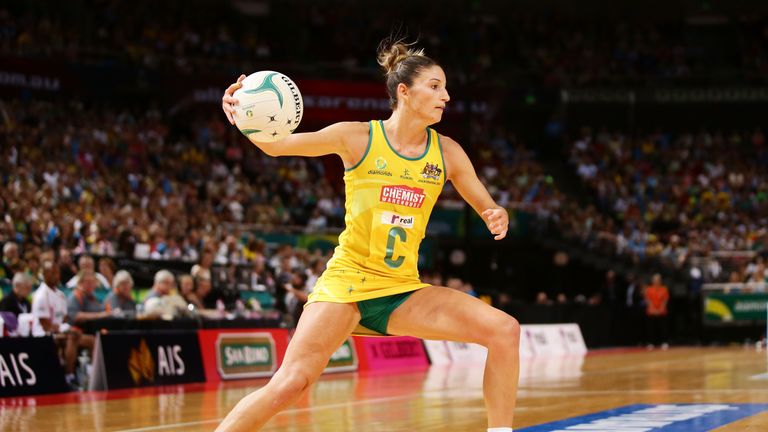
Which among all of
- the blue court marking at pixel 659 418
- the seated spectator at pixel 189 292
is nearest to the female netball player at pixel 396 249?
the blue court marking at pixel 659 418

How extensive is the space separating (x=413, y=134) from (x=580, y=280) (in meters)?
27.7

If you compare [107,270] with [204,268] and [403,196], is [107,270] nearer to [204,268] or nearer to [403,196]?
[204,268]

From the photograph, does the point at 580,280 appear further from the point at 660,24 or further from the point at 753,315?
the point at 660,24

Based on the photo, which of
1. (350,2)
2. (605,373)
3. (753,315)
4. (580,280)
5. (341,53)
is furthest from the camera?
(350,2)

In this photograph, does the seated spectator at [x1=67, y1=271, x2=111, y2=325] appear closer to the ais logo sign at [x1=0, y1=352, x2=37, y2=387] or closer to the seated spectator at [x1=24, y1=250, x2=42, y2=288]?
the seated spectator at [x1=24, y1=250, x2=42, y2=288]

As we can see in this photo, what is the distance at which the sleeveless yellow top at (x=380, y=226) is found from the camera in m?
6.40

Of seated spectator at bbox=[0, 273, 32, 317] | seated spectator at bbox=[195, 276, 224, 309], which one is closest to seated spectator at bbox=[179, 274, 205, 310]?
seated spectator at bbox=[195, 276, 224, 309]

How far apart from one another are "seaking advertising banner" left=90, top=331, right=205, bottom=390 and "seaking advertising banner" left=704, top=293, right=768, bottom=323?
743 inches

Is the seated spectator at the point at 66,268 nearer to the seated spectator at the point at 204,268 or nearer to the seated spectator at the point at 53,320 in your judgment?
the seated spectator at the point at 204,268

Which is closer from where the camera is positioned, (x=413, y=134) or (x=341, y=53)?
(x=413, y=134)

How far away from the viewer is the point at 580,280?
111 ft

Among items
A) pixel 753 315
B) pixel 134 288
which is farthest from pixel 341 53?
pixel 134 288

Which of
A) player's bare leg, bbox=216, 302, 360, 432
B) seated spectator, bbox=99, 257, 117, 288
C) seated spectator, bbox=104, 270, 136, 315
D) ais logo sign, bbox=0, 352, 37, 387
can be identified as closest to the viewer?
player's bare leg, bbox=216, 302, 360, 432

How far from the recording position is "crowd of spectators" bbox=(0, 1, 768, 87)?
35.2 metres
